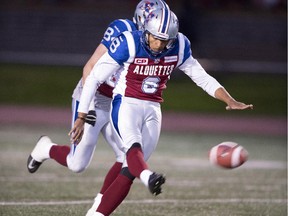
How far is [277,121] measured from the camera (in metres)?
14.6

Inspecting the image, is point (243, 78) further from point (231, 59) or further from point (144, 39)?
point (144, 39)

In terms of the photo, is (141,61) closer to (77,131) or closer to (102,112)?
(77,131)

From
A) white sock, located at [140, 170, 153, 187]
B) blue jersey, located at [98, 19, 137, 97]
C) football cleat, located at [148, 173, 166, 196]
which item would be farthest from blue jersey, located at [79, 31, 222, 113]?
football cleat, located at [148, 173, 166, 196]

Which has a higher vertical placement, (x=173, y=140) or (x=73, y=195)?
(x=73, y=195)

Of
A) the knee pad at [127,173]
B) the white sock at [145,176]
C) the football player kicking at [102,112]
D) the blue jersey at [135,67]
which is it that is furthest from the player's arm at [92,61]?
the white sock at [145,176]

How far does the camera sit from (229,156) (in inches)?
203

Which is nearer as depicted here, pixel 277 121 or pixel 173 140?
pixel 173 140

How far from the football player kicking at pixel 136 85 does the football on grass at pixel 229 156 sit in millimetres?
369

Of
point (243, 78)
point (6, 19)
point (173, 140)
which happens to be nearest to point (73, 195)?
point (173, 140)

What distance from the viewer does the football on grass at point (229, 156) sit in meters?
5.14

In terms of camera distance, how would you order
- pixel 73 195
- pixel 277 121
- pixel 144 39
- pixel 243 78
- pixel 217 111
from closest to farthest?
pixel 144 39
pixel 73 195
pixel 277 121
pixel 217 111
pixel 243 78

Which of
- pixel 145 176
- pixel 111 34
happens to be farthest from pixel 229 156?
pixel 111 34

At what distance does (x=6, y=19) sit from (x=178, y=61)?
1417 cm

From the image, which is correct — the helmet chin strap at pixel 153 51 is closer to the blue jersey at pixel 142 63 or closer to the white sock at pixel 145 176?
the blue jersey at pixel 142 63
